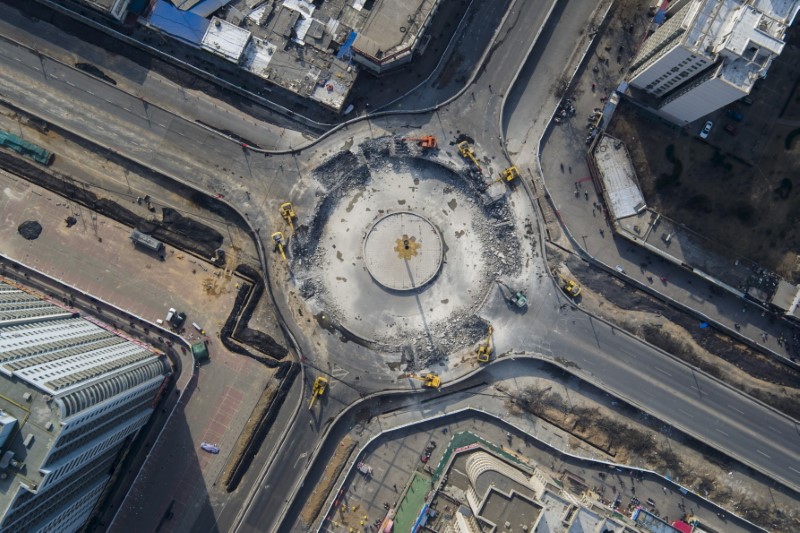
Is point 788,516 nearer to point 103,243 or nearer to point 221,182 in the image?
point 221,182

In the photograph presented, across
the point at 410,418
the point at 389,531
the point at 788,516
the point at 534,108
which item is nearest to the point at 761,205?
the point at 534,108

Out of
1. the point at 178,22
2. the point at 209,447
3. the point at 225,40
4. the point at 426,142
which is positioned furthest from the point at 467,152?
the point at 209,447

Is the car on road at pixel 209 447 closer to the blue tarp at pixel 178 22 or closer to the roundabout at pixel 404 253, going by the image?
the roundabout at pixel 404 253

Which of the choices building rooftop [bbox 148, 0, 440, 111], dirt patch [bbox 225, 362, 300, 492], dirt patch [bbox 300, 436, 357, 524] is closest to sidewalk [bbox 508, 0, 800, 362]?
building rooftop [bbox 148, 0, 440, 111]

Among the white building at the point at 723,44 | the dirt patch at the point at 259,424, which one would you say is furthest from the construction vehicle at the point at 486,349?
the white building at the point at 723,44

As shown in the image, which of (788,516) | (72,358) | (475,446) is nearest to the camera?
(72,358)
